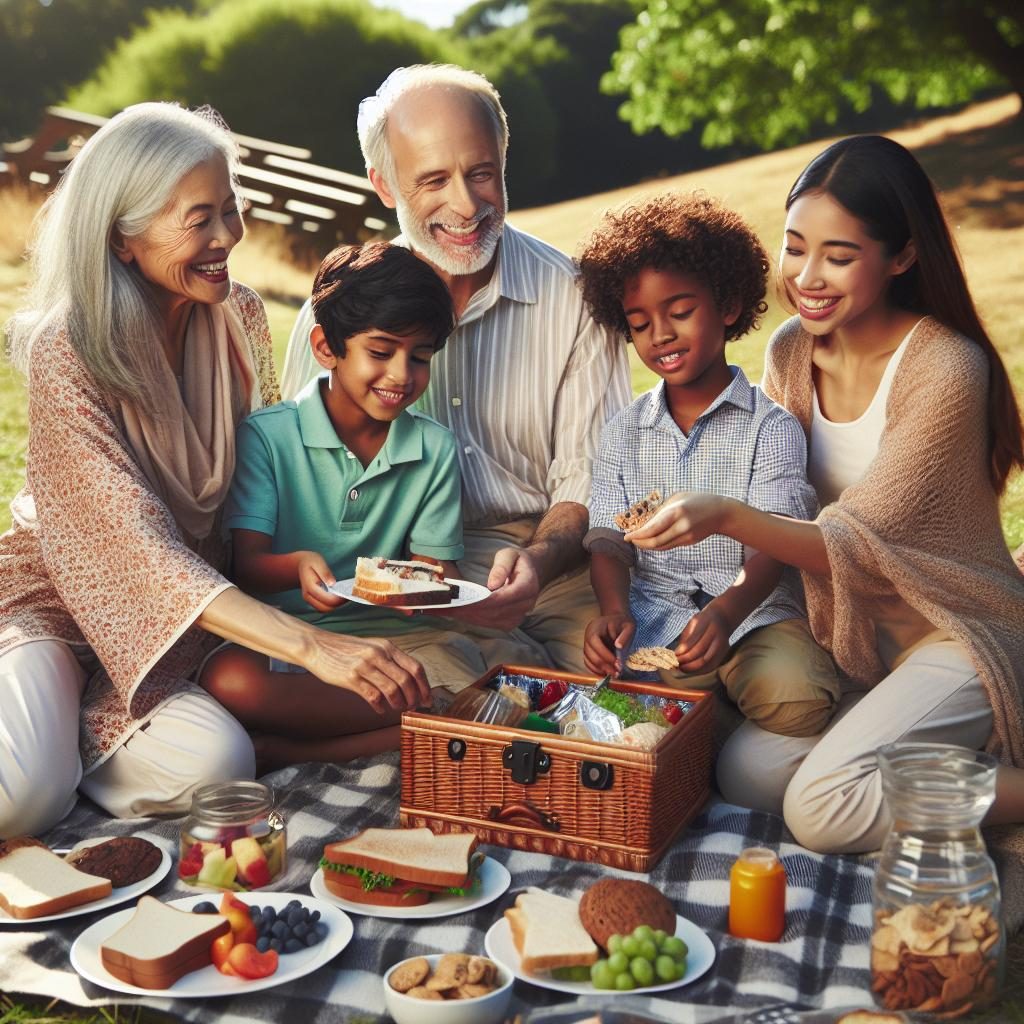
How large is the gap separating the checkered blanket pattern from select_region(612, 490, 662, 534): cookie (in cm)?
81

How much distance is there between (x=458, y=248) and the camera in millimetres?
4766

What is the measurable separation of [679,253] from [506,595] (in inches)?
44.3

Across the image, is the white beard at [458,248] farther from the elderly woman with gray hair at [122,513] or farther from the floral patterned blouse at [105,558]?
the floral patterned blouse at [105,558]

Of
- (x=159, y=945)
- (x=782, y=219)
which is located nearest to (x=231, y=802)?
(x=159, y=945)

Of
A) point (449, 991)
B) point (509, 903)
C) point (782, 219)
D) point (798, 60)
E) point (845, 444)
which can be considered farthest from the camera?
point (798, 60)

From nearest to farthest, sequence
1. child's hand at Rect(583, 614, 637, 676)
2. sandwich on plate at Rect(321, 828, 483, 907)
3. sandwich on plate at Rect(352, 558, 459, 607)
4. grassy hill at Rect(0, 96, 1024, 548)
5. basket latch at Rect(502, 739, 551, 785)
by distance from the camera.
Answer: sandwich on plate at Rect(321, 828, 483, 907) → basket latch at Rect(502, 739, 551, 785) → sandwich on plate at Rect(352, 558, 459, 607) → child's hand at Rect(583, 614, 637, 676) → grassy hill at Rect(0, 96, 1024, 548)

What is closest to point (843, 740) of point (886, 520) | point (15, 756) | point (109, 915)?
point (886, 520)

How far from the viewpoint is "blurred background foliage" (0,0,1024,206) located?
621 inches

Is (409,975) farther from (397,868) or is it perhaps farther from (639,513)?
(639,513)

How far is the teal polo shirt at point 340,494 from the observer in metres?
4.47

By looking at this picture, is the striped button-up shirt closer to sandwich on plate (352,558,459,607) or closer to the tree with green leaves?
sandwich on plate (352,558,459,607)

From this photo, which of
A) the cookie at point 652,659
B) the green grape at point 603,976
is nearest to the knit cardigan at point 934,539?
the cookie at point 652,659

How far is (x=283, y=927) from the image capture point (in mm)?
3234

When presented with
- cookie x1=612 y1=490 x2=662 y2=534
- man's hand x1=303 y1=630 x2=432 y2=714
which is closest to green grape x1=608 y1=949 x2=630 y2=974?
man's hand x1=303 y1=630 x2=432 y2=714
